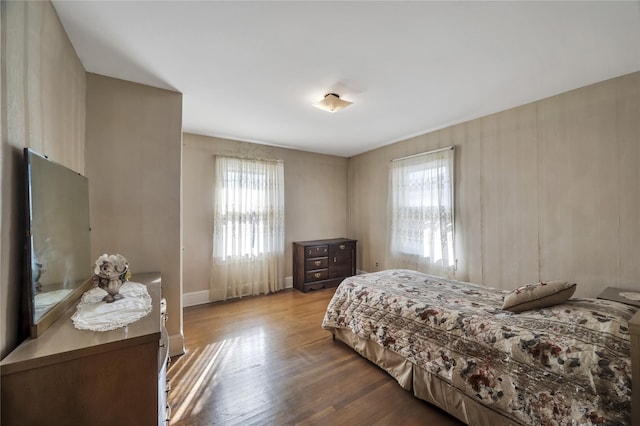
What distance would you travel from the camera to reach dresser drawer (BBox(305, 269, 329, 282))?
4328 mm

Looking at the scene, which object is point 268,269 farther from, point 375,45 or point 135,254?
point 375,45

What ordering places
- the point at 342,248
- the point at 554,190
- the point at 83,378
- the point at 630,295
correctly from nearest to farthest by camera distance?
the point at 83,378
the point at 630,295
the point at 554,190
the point at 342,248

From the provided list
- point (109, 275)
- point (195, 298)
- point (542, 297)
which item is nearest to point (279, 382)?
point (109, 275)

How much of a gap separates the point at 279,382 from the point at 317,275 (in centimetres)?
246

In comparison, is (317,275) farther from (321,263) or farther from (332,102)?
(332,102)

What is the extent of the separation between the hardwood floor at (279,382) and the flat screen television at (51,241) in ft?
3.47

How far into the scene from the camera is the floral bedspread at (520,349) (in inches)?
46.8

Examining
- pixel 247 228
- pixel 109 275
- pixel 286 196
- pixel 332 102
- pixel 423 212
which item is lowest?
pixel 109 275

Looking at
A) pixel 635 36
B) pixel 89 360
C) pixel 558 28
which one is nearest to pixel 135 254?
pixel 89 360

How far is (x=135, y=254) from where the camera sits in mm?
2240

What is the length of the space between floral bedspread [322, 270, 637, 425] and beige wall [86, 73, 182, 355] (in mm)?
2016

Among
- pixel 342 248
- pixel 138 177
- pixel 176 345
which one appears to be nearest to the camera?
pixel 138 177

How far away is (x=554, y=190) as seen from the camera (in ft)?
8.29

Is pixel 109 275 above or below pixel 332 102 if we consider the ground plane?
below
